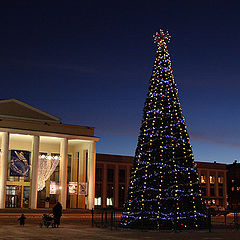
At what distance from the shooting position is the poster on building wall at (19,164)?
46469 millimetres

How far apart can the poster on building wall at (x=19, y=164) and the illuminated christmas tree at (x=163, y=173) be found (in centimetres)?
2806

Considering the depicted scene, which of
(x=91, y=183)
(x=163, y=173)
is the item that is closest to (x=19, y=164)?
(x=91, y=183)

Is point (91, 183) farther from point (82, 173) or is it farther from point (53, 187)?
point (53, 187)

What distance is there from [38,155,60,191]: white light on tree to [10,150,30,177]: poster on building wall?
189 cm

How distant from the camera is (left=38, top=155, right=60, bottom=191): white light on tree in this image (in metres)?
48.3

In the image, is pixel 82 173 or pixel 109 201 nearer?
pixel 82 173

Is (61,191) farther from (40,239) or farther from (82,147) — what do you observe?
(40,239)

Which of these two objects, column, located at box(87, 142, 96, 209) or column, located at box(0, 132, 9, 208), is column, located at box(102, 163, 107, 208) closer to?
column, located at box(87, 142, 96, 209)

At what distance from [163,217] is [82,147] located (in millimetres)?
35248

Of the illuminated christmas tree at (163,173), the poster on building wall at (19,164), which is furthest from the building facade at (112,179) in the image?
the illuminated christmas tree at (163,173)

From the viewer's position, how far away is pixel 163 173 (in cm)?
1956

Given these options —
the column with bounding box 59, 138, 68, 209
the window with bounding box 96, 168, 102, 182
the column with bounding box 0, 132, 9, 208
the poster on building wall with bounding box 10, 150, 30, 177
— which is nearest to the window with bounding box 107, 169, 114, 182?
the window with bounding box 96, 168, 102, 182

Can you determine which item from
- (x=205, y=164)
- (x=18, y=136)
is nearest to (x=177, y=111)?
(x=18, y=136)

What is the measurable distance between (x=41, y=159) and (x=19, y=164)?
10.0 ft
